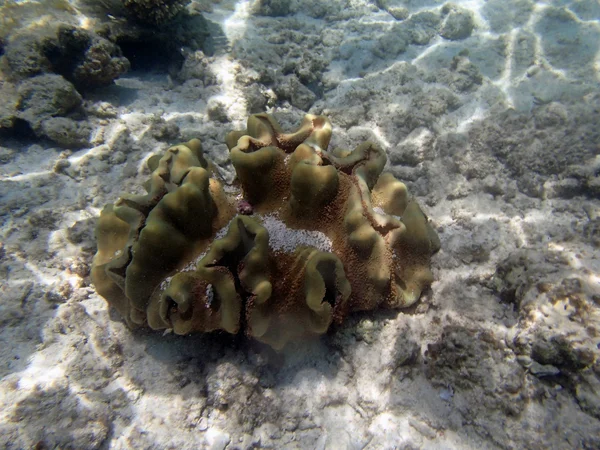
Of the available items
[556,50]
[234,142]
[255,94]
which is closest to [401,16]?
[556,50]

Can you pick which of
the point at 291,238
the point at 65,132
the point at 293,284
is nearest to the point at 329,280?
the point at 293,284

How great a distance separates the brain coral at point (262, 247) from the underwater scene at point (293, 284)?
16mm

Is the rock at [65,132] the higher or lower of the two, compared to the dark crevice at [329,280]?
lower

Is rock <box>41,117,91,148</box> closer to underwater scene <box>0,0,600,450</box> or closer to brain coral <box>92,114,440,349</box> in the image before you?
underwater scene <box>0,0,600,450</box>

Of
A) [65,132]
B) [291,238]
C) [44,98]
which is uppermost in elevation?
[291,238]

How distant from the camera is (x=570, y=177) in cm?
360

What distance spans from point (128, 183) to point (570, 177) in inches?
191

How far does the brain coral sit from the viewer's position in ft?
7.51

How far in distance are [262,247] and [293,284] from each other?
0.38 metres

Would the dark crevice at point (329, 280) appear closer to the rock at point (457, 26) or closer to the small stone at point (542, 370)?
the small stone at point (542, 370)

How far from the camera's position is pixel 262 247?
2.26 m

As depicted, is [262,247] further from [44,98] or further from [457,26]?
[457,26]

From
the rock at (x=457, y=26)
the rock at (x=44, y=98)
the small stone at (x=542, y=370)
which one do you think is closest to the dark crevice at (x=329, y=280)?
the small stone at (x=542, y=370)

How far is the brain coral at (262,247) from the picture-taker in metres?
2.29
